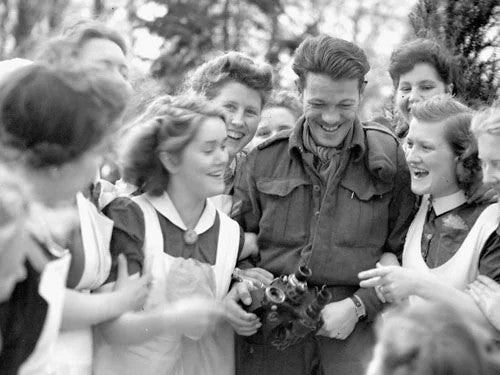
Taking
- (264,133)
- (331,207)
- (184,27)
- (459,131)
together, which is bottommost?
(184,27)

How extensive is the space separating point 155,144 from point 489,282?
1521 millimetres

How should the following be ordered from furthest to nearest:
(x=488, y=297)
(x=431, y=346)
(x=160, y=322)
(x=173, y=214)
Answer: (x=173, y=214) < (x=488, y=297) < (x=160, y=322) < (x=431, y=346)

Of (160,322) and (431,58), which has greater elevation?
(431,58)

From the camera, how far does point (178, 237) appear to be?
11.0ft

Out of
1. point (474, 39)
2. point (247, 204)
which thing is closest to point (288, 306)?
point (247, 204)

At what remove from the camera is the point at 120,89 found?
2523 mm

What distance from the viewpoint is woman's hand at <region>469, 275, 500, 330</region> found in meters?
3.16

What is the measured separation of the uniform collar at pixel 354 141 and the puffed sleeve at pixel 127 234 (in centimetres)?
89

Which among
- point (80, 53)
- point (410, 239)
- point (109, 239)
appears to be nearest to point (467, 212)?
point (410, 239)

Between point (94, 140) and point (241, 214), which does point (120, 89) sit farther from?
point (241, 214)

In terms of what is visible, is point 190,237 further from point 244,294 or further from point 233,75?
point 233,75

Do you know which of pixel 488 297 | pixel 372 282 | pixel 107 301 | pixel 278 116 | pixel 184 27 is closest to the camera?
pixel 107 301

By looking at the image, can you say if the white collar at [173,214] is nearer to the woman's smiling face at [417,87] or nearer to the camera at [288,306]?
the camera at [288,306]

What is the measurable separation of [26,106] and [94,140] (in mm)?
218
